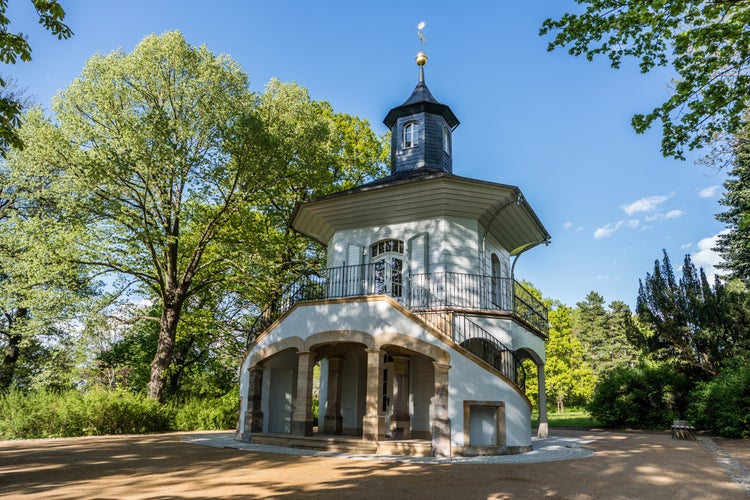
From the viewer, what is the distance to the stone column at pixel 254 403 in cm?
1375

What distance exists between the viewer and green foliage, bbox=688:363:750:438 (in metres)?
15.3

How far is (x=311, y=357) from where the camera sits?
13.0 m

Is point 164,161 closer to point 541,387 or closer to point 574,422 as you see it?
point 541,387

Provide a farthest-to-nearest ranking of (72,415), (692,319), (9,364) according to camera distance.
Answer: (9,364)
(692,319)
(72,415)

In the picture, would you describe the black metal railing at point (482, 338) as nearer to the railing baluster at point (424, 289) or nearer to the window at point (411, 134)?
the railing baluster at point (424, 289)

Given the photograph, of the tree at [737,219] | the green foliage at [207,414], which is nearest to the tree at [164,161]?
the green foliage at [207,414]

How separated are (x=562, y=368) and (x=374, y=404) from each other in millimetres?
30489

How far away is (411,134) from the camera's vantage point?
725 inches

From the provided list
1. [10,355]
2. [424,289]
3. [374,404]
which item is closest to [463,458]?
[374,404]

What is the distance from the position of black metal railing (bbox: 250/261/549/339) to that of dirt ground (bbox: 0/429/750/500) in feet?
15.3

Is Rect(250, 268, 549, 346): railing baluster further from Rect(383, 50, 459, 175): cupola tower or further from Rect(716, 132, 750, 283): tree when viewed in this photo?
Rect(716, 132, 750, 283): tree

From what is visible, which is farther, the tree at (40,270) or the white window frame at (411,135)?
the white window frame at (411,135)

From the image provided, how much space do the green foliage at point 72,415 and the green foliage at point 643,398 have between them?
18996 millimetres

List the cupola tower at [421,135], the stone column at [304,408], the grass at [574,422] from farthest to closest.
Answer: the grass at [574,422]
the cupola tower at [421,135]
the stone column at [304,408]
